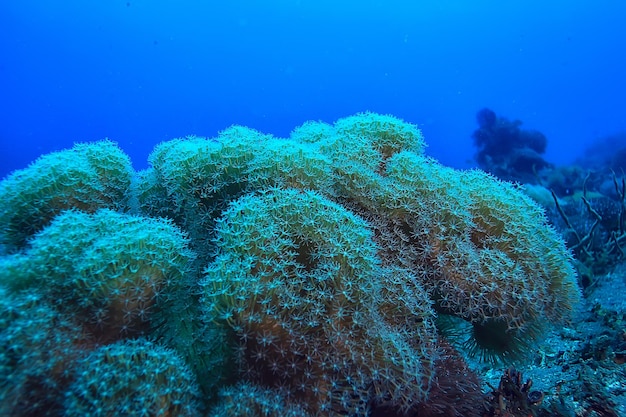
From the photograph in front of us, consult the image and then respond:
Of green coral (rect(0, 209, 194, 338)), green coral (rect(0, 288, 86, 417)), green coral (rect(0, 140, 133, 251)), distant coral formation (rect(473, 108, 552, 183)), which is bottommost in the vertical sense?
green coral (rect(0, 288, 86, 417))

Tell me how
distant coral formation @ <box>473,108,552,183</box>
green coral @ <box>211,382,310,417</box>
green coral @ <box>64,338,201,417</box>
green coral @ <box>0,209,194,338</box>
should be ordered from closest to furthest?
1. green coral @ <box>64,338,201,417</box>
2. green coral @ <box>211,382,310,417</box>
3. green coral @ <box>0,209,194,338</box>
4. distant coral formation @ <box>473,108,552,183</box>

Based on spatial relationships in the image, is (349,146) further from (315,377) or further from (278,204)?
(315,377)

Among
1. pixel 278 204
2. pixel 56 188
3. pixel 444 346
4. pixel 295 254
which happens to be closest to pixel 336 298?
pixel 295 254

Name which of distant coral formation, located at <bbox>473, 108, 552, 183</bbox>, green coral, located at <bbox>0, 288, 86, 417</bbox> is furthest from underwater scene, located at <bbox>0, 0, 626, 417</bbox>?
distant coral formation, located at <bbox>473, 108, 552, 183</bbox>

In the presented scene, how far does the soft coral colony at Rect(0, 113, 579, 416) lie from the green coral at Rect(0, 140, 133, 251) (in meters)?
0.01

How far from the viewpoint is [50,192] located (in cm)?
306

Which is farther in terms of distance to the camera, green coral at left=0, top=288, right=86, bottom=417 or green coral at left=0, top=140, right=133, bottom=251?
green coral at left=0, top=140, right=133, bottom=251

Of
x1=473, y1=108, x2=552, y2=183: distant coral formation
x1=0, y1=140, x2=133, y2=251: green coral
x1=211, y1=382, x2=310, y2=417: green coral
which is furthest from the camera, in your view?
x1=473, y1=108, x2=552, y2=183: distant coral formation

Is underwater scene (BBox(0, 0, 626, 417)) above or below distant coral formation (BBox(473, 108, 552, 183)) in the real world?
below

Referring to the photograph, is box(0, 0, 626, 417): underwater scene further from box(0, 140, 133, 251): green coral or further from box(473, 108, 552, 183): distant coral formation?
box(473, 108, 552, 183): distant coral formation

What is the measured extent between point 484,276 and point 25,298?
323cm

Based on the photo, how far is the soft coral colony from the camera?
2146 mm

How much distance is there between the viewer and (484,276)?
3096 millimetres

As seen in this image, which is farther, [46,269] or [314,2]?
[314,2]
